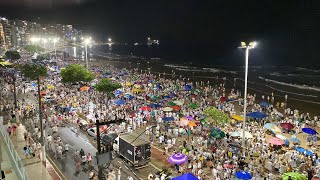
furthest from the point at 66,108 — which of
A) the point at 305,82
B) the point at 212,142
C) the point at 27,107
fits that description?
the point at 305,82

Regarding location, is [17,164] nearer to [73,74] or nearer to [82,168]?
[82,168]

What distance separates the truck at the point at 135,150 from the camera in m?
21.2

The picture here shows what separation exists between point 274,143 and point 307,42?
16953 centimetres

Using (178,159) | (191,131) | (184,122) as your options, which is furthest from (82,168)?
(191,131)

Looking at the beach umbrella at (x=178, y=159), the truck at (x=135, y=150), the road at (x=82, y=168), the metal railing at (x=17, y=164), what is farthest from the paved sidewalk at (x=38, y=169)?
the beach umbrella at (x=178, y=159)

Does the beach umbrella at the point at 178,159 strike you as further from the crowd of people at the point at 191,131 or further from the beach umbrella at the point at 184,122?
the beach umbrella at the point at 184,122

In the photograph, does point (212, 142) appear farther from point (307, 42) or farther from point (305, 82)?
point (307, 42)

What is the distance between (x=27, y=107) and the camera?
121ft

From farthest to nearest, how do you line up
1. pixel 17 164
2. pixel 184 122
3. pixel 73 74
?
1. pixel 73 74
2. pixel 184 122
3. pixel 17 164

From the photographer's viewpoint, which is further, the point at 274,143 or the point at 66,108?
the point at 66,108

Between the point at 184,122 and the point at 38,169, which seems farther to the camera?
the point at 184,122

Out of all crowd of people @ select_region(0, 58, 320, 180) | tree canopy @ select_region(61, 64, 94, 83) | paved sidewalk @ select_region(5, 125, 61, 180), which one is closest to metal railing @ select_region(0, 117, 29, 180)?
paved sidewalk @ select_region(5, 125, 61, 180)

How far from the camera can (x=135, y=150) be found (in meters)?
21.1

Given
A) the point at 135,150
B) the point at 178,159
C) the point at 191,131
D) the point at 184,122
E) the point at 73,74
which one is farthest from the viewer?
the point at 73,74
